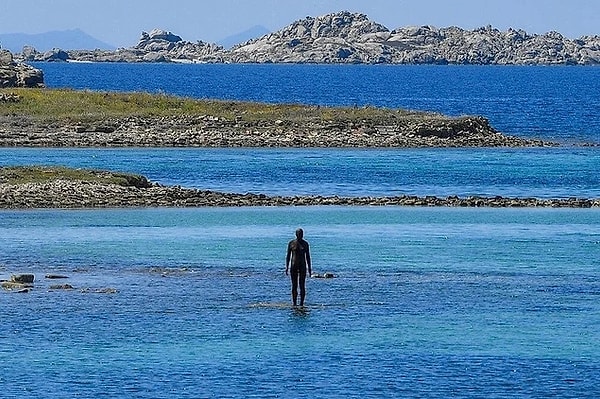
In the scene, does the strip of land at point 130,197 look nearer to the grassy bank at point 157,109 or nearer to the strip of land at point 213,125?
the strip of land at point 213,125

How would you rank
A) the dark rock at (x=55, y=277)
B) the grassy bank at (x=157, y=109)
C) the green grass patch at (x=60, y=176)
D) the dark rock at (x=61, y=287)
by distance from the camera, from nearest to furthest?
1. the dark rock at (x=61, y=287)
2. the dark rock at (x=55, y=277)
3. the green grass patch at (x=60, y=176)
4. the grassy bank at (x=157, y=109)

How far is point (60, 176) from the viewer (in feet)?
188

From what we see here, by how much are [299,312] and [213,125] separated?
59.6m

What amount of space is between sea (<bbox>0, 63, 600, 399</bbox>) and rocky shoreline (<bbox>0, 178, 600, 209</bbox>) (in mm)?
1179

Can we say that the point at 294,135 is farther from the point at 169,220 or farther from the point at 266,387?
the point at 266,387

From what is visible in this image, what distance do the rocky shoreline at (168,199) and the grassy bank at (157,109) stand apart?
34004mm

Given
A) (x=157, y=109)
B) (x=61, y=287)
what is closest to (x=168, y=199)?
(x=61, y=287)

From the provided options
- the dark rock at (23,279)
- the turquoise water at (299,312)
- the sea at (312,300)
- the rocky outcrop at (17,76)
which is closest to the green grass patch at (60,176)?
the sea at (312,300)

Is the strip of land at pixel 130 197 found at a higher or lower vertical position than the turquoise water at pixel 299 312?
higher

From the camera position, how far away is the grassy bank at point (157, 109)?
9400 centimetres

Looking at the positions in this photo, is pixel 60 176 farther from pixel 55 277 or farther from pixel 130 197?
pixel 55 277

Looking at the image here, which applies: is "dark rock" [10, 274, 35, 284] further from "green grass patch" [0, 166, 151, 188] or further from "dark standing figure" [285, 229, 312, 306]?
"green grass patch" [0, 166, 151, 188]

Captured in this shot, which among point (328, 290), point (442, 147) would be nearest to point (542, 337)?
point (328, 290)

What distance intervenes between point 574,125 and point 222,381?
97386 mm
